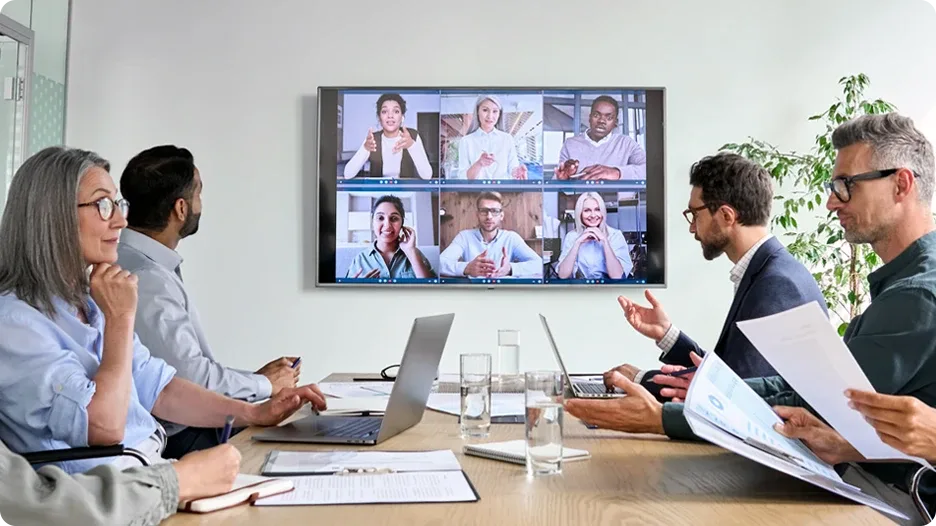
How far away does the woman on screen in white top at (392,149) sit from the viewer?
4184 mm

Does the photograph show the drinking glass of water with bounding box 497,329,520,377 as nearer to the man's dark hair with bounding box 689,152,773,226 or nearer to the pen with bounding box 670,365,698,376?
the pen with bounding box 670,365,698,376

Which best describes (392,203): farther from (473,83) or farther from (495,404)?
(495,404)

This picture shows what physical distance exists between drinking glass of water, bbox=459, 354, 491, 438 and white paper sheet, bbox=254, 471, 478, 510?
15.9 inches

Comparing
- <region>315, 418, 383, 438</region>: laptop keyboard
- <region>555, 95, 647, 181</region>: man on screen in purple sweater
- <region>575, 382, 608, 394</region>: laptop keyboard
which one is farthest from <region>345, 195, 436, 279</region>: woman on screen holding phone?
<region>315, 418, 383, 438</region>: laptop keyboard

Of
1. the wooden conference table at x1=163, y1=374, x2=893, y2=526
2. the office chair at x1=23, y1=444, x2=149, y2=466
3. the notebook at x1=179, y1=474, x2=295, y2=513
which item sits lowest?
the wooden conference table at x1=163, y1=374, x2=893, y2=526

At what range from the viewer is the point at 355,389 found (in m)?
2.60

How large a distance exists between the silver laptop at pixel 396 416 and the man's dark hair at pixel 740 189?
1164mm

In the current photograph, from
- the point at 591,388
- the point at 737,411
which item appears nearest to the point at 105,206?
the point at 737,411

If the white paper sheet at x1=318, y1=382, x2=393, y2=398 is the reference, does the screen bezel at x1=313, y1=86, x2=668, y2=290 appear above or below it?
above

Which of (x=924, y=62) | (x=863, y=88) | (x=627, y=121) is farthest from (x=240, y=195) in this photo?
(x=924, y=62)

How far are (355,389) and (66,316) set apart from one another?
1116mm

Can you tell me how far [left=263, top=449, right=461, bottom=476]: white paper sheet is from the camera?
57.6 inches

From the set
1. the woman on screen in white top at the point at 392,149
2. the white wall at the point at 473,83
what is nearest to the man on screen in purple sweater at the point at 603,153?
the white wall at the point at 473,83

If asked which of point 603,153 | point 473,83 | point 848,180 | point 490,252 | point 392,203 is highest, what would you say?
point 473,83
